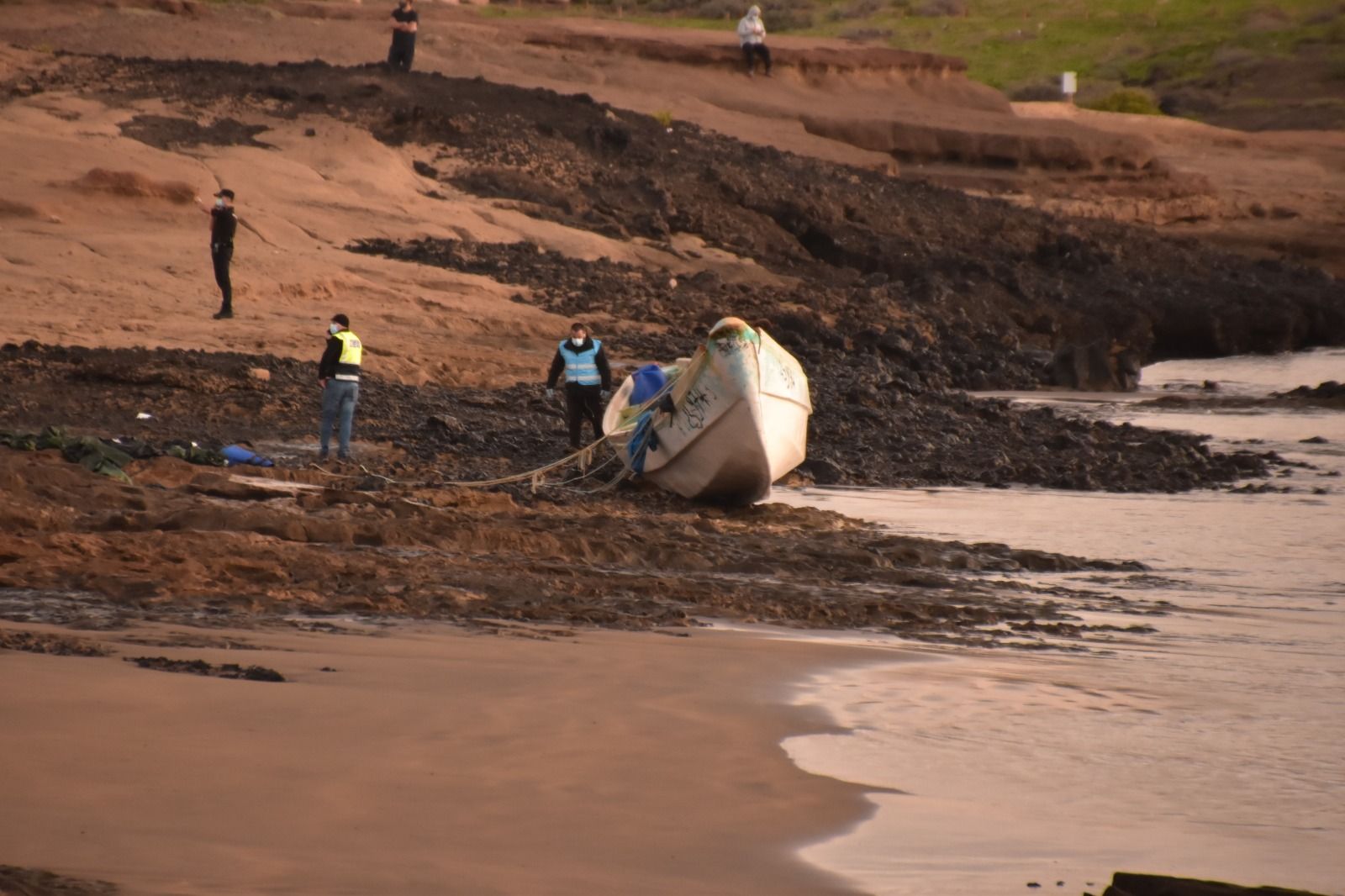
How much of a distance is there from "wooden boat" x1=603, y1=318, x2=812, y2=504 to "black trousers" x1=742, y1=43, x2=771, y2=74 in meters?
31.6

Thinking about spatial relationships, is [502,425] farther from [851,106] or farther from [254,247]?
[851,106]

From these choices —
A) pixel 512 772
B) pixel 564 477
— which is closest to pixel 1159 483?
pixel 564 477

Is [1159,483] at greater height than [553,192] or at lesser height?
lesser

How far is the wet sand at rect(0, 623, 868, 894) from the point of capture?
506 cm

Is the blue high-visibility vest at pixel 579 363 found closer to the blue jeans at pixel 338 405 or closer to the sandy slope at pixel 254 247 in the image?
the blue jeans at pixel 338 405

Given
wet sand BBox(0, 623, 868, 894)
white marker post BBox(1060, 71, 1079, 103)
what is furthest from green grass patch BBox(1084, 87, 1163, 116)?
wet sand BBox(0, 623, 868, 894)

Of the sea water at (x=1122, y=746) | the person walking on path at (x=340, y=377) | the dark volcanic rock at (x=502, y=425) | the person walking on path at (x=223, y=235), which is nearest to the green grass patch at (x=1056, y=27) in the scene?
the person walking on path at (x=223, y=235)

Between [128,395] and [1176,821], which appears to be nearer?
[1176,821]

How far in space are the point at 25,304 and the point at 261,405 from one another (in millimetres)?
4339

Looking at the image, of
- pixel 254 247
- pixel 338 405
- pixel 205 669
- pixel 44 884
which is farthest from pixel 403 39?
pixel 44 884

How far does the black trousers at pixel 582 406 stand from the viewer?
56.5 ft

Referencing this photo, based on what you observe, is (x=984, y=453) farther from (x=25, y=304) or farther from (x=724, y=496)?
→ (x=25, y=304)

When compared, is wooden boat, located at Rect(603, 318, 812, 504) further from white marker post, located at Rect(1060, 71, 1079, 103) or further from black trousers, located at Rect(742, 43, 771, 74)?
white marker post, located at Rect(1060, 71, 1079, 103)

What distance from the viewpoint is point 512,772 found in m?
6.28
